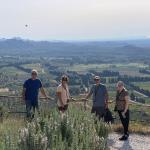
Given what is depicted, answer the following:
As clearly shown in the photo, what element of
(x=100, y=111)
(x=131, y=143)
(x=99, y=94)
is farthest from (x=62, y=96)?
(x=131, y=143)

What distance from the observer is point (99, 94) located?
35.3 ft

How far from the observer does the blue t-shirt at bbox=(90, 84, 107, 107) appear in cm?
1072

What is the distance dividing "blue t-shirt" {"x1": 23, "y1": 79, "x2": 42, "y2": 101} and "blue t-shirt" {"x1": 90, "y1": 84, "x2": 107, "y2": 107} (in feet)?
4.51

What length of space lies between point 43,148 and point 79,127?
1.59 m

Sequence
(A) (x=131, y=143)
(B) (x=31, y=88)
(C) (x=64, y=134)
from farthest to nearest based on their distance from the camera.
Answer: (B) (x=31, y=88) < (A) (x=131, y=143) < (C) (x=64, y=134)

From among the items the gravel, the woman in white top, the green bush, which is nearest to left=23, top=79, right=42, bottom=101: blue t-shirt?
the woman in white top

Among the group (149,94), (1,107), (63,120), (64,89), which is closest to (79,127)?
(63,120)

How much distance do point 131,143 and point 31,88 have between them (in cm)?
274

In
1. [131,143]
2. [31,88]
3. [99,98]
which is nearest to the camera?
[131,143]

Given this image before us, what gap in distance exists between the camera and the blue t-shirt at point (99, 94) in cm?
1072

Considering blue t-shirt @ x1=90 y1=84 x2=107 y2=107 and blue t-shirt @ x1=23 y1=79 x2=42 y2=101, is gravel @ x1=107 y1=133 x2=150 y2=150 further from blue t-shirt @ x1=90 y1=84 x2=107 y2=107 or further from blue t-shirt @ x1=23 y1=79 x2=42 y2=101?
blue t-shirt @ x1=23 y1=79 x2=42 y2=101

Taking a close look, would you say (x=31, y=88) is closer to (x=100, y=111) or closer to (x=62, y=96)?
(x=62, y=96)

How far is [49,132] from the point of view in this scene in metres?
6.72

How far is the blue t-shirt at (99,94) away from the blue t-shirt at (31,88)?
137 cm
